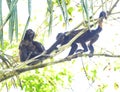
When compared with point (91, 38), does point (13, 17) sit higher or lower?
higher

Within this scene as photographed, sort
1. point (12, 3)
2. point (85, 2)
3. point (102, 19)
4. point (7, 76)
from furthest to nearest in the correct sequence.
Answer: point (102, 19) → point (7, 76) → point (85, 2) → point (12, 3)

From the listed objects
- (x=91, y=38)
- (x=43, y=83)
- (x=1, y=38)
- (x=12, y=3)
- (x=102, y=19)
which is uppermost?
(x=12, y=3)

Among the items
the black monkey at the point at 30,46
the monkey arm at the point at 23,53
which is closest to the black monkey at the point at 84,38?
the black monkey at the point at 30,46

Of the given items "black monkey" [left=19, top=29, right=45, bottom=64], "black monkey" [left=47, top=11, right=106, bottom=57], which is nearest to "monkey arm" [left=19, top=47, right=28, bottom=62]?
"black monkey" [left=19, top=29, right=45, bottom=64]

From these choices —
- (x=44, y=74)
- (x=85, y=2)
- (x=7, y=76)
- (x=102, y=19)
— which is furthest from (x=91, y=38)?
(x=85, y=2)

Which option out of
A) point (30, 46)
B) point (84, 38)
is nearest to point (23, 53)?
point (30, 46)

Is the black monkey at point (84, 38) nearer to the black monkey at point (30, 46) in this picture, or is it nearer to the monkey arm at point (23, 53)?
the black monkey at point (30, 46)

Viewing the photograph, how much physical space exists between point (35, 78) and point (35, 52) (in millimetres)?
687

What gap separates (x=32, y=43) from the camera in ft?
17.0

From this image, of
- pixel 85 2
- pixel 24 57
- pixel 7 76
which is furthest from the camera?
pixel 24 57

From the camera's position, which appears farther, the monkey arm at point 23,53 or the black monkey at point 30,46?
the black monkey at point 30,46

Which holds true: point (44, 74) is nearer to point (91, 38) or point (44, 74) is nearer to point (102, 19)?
point (91, 38)

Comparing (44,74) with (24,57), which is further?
(44,74)

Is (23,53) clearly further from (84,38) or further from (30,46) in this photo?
(84,38)
